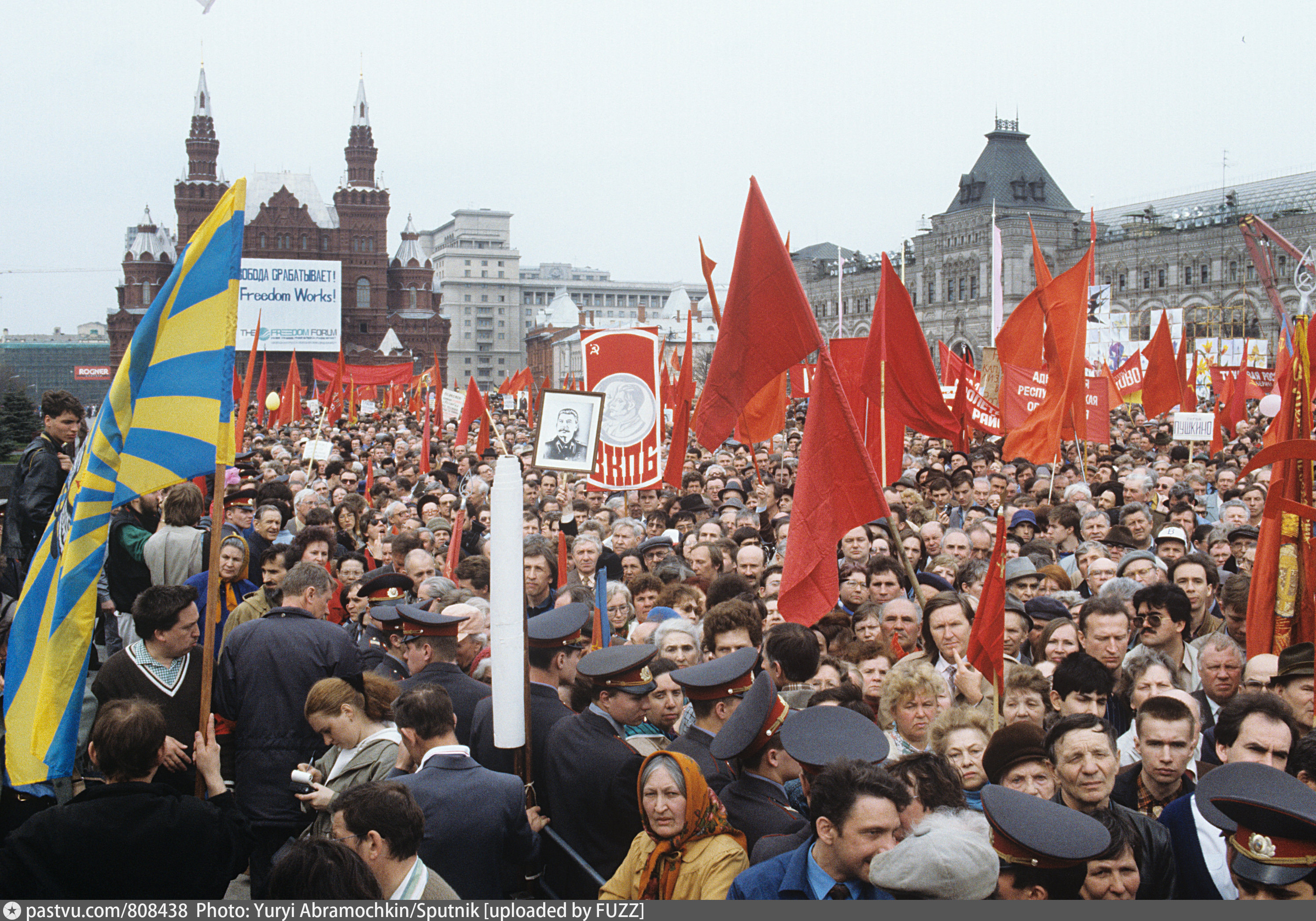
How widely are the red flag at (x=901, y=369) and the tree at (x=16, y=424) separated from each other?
28385mm

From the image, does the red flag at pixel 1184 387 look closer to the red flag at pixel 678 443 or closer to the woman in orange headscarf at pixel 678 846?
the red flag at pixel 678 443

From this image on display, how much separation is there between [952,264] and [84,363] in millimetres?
88214

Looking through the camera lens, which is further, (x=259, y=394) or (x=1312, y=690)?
(x=259, y=394)

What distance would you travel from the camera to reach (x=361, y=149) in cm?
7425

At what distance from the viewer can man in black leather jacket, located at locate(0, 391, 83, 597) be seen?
6.42 metres

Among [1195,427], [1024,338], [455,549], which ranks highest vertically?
[1024,338]

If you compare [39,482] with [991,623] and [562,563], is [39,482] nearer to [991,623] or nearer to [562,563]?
[562,563]

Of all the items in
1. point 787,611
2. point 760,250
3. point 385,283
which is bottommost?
point 787,611

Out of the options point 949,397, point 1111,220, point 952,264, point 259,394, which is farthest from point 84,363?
point 949,397

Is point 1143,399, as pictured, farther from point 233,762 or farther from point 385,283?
point 385,283

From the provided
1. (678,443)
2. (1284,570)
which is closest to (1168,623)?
(1284,570)

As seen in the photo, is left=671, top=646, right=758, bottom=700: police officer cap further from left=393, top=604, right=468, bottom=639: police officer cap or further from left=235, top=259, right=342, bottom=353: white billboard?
left=235, top=259, right=342, bottom=353: white billboard

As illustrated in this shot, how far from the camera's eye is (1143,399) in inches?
672

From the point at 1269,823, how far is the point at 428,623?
3192 millimetres
